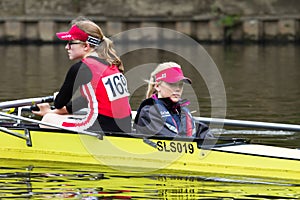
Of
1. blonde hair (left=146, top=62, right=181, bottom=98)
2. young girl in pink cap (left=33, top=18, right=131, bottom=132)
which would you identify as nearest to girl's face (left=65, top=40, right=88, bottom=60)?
young girl in pink cap (left=33, top=18, right=131, bottom=132)

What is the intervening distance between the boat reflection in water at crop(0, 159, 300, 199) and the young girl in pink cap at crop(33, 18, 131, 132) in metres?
0.62

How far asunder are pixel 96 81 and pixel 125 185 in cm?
150

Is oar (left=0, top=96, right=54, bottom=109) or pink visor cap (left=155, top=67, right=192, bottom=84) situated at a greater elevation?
oar (left=0, top=96, right=54, bottom=109)

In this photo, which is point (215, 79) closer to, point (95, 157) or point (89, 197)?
point (95, 157)

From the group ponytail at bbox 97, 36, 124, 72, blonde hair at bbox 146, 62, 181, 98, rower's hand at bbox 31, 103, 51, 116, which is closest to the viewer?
blonde hair at bbox 146, 62, 181, 98

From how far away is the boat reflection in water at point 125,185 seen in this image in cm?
961

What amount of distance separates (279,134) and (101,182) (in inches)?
167

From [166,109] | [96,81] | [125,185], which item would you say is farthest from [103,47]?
[125,185]

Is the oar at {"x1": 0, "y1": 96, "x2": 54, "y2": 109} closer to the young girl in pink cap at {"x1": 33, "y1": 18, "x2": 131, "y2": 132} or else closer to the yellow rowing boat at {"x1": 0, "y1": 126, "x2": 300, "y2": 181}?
the yellow rowing boat at {"x1": 0, "y1": 126, "x2": 300, "y2": 181}

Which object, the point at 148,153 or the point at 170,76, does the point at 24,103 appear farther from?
the point at 170,76

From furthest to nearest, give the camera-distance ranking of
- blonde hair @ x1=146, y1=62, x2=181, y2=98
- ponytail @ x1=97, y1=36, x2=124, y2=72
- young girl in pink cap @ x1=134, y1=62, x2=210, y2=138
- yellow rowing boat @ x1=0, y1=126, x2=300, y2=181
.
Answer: ponytail @ x1=97, y1=36, x2=124, y2=72 → blonde hair @ x1=146, y1=62, x2=181, y2=98 → young girl in pink cap @ x1=134, y1=62, x2=210, y2=138 → yellow rowing boat @ x1=0, y1=126, x2=300, y2=181

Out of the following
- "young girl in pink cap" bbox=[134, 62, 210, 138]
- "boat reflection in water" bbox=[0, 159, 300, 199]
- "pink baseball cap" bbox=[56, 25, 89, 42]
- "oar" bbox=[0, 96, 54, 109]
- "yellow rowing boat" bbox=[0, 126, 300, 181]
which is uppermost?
"pink baseball cap" bbox=[56, 25, 89, 42]

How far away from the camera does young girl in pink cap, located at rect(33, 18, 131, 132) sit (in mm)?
10922

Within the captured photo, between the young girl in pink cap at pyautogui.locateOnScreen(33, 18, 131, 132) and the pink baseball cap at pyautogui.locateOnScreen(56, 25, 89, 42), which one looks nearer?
the young girl in pink cap at pyautogui.locateOnScreen(33, 18, 131, 132)
